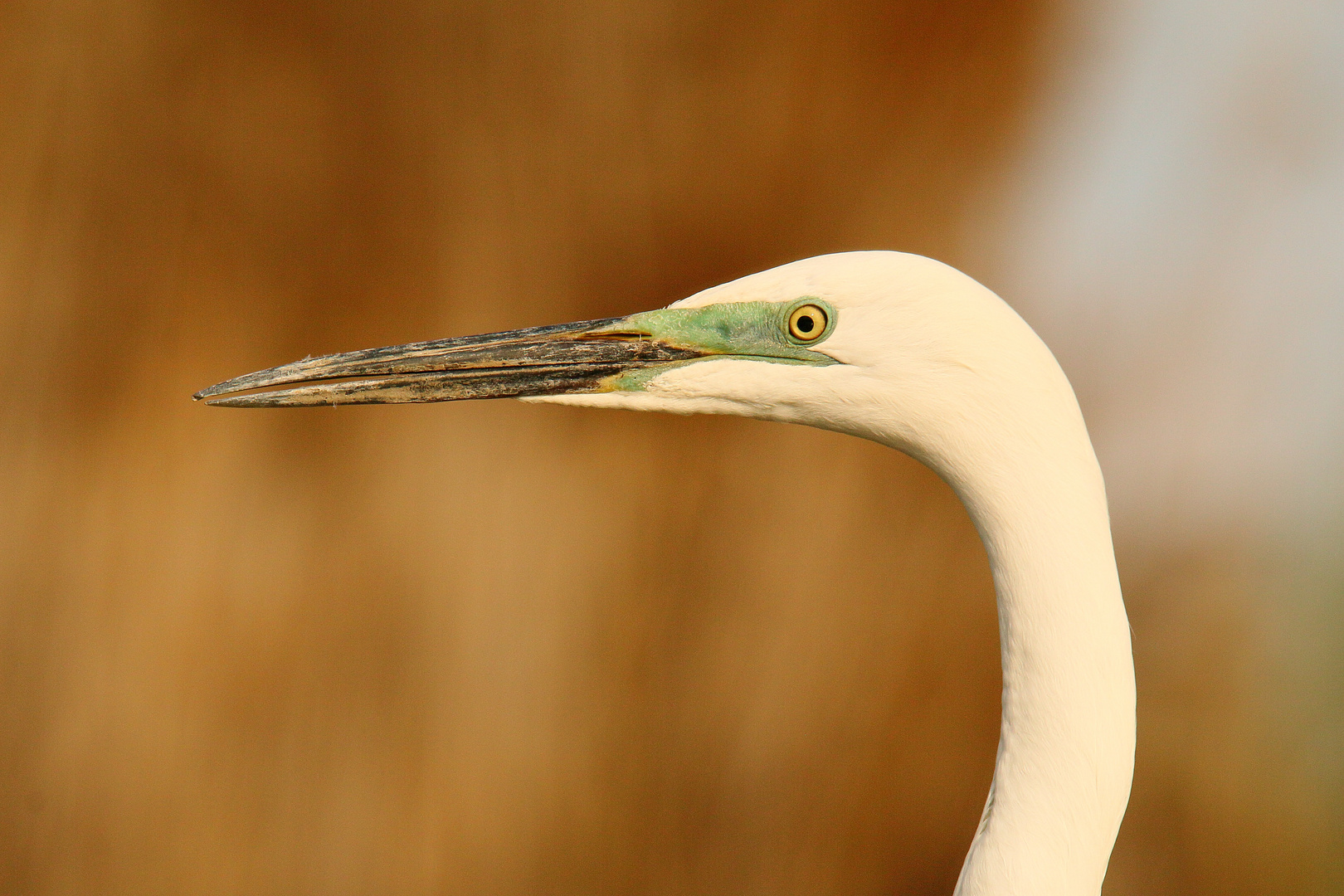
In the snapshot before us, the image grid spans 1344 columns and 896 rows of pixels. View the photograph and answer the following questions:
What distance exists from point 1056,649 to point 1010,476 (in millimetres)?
110

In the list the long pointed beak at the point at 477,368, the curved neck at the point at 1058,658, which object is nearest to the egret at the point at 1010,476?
the curved neck at the point at 1058,658

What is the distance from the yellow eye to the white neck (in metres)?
0.12

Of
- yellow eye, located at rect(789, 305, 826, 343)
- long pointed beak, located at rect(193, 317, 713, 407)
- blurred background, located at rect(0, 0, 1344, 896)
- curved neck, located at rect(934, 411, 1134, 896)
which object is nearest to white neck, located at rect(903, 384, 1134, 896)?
curved neck, located at rect(934, 411, 1134, 896)

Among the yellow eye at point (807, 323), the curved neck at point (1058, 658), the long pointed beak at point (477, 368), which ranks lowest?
the curved neck at point (1058, 658)

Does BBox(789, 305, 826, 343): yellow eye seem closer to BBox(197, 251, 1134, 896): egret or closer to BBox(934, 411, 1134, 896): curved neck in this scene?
BBox(197, 251, 1134, 896): egret

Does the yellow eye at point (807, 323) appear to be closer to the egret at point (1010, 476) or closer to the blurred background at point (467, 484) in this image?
the egret at point (1010, 476)

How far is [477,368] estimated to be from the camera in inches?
25.8

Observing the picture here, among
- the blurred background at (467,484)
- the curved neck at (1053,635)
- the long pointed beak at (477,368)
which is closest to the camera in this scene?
the curved neck at (1053,635)

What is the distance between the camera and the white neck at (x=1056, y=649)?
1.66 feet

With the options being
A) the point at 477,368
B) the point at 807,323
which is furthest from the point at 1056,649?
the point at 477,368

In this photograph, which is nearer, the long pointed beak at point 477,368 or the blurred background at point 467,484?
the long pointed beak at point 477,368

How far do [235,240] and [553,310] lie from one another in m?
0.61

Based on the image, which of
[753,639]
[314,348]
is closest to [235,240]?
[314,348]

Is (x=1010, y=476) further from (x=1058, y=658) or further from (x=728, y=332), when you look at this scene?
(x=728, y=332)
